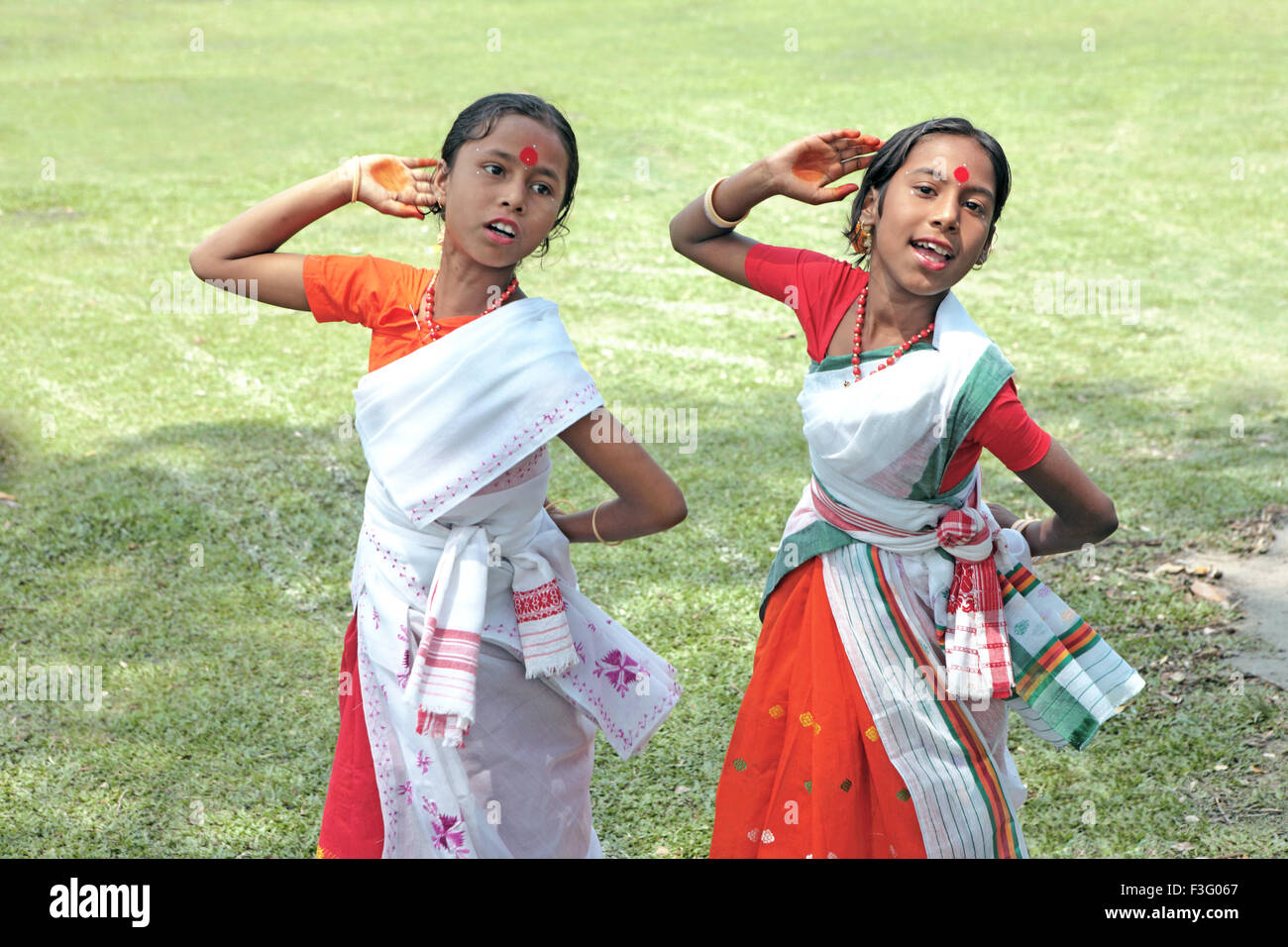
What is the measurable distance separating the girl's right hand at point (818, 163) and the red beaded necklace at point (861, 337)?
9.5 inches

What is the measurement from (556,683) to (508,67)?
47.7 feet

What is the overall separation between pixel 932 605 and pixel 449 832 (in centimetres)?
118

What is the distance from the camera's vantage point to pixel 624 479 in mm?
2721

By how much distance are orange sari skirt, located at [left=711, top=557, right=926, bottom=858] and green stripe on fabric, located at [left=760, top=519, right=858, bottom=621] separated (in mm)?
30

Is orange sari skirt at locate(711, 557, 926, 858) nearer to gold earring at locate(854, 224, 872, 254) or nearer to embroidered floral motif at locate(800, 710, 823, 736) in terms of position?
embroidered floral motif at locate(800, 710, 823, 736)

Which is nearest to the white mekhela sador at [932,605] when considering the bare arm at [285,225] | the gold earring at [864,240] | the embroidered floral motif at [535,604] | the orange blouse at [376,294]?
the gold earring at [864,240]

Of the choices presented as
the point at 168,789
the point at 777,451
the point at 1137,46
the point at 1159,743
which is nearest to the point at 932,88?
the point at 1137,46

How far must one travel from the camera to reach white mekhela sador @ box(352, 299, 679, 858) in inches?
106

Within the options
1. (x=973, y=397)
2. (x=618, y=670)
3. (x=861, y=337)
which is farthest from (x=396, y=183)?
(x=973, y=397)

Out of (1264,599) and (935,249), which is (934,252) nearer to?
(935,249)

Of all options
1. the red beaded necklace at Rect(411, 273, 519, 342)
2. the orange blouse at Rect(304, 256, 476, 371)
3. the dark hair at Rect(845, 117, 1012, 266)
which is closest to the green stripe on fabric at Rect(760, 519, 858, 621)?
the dark hair at Rect(845, 117, 1012, 266)

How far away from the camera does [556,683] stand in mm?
2939

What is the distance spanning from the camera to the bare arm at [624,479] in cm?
269
